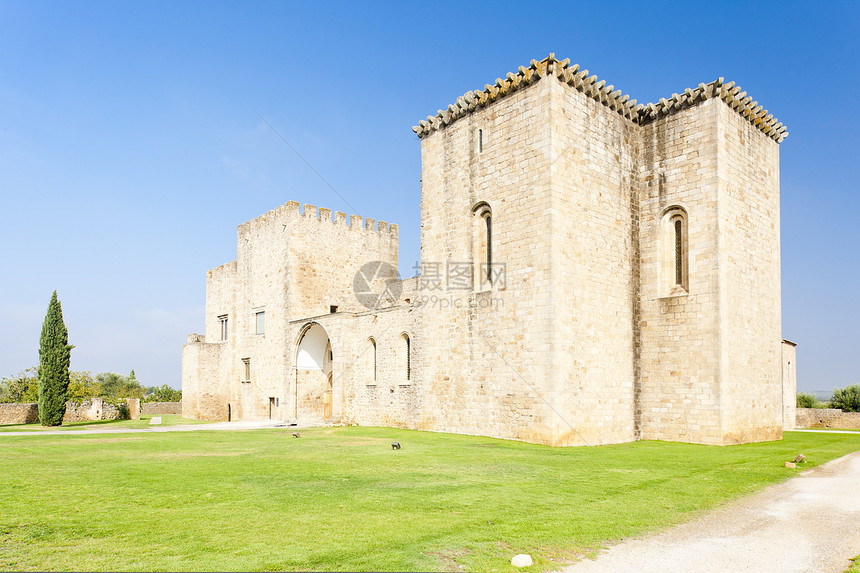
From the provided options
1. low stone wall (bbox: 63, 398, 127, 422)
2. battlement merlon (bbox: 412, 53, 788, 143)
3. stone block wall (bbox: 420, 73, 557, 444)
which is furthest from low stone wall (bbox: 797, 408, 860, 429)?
low stone wall (bbox: 63, 398, 127, 422)

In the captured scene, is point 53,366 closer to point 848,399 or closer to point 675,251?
point 675,251

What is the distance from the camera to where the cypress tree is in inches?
936

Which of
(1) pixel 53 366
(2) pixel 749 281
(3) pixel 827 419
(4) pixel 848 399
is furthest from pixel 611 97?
(4) pixel 848 399

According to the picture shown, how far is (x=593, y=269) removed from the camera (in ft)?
51.6

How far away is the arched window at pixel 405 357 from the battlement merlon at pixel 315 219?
9.17 meters

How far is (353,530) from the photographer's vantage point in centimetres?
628

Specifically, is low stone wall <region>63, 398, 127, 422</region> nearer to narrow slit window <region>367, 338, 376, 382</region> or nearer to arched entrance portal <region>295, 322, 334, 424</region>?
arched entrance portal <region>295, 322, 334, 424</region>

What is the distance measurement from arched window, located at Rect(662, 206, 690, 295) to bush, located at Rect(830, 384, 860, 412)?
68.3ft

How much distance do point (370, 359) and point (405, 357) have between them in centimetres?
194

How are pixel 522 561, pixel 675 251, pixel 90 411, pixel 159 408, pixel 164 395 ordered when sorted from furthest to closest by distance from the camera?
pixel 164 395
pixel 159 408
pixel 90 411
pixel 675 251
pixel 522 561

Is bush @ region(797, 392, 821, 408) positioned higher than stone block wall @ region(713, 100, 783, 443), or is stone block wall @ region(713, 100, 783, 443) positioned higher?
stone block wall @ region(713, 100, 783, 443)

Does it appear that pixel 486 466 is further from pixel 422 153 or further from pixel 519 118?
pixel 422 153

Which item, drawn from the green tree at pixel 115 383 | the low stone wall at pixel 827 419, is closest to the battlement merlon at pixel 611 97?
the low stone wall at pixel 827 419

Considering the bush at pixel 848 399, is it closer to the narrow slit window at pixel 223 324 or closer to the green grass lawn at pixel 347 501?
the green grass lawn at pixel 347 501
